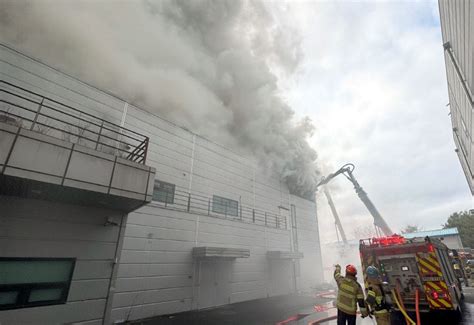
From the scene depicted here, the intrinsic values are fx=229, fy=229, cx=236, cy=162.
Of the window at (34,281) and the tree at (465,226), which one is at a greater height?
the tree at (465,226)

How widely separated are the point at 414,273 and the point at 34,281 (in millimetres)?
10392

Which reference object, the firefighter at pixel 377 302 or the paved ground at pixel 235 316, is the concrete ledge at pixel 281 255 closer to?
the paved ground at pixel 235 316

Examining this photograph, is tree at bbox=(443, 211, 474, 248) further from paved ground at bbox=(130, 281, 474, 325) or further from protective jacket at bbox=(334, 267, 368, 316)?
protective jacket at bbox=(334, 267, 368, 316)

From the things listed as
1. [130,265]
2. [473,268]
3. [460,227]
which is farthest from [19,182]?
[460,227]

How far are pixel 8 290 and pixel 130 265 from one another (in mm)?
3760

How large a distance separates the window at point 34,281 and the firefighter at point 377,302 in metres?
6.59

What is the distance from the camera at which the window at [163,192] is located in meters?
10.1

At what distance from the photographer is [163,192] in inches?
407

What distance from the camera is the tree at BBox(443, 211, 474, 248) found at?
1059 inches

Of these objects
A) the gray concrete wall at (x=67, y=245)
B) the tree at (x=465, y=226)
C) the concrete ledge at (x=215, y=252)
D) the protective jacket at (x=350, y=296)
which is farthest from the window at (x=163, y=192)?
the tree at (x=465, y=226)

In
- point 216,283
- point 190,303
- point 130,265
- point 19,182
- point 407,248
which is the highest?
point 19,182

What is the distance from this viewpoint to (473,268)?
15.9m

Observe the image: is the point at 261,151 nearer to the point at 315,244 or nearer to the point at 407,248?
the point at 315,244

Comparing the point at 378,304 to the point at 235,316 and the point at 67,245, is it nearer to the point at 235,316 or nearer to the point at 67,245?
the point at 235,316
